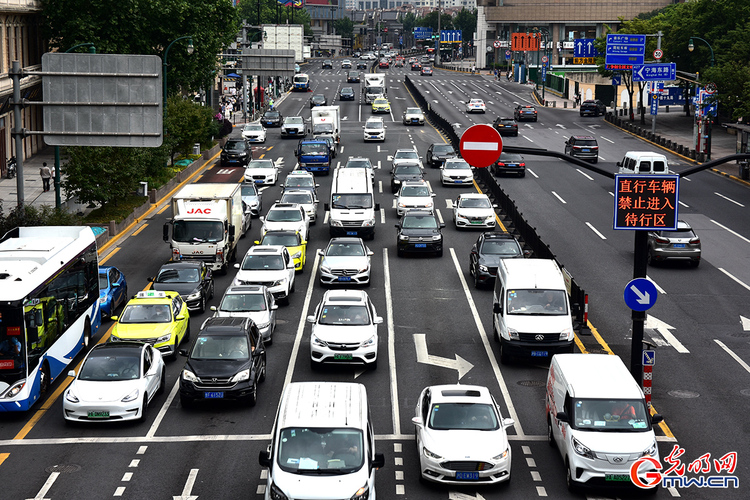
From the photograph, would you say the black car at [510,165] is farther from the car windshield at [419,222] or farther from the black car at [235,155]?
the car windshield at [419,222]

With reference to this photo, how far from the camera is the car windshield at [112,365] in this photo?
68.8 feet

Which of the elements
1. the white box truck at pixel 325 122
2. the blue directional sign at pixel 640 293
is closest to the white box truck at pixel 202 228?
the blue directional sign at pixel 640 293

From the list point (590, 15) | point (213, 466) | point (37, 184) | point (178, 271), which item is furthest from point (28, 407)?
point (590, 15)

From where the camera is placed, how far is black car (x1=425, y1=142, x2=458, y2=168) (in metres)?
57.9

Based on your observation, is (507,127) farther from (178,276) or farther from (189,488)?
(189,488)

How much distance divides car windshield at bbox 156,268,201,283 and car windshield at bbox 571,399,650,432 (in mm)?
16169

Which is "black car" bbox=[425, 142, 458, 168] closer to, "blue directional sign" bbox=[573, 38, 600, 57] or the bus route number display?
the bus route number display

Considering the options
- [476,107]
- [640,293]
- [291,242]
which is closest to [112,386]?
[640,293]

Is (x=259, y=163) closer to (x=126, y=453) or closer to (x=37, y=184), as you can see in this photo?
(x=37, y=184)

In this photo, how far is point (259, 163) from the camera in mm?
53969

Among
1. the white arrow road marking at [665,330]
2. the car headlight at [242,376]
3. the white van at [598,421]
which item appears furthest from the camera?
the white arrow road marking at [665,330]

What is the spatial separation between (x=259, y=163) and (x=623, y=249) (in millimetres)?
23593

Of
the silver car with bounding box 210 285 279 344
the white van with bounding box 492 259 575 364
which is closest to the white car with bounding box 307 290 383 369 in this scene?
the silver car with bounding box 210 285 279 344

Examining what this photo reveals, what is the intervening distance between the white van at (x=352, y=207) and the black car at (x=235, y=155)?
1940cm
